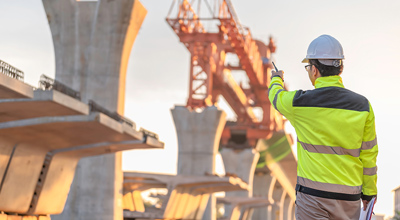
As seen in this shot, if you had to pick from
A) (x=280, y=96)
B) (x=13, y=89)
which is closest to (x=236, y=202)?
(x=13, y=89)

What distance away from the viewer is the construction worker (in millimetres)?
5566

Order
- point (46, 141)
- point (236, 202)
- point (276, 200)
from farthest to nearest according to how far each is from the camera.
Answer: point (276, 200) < point (236, 202) < point (46, 141)

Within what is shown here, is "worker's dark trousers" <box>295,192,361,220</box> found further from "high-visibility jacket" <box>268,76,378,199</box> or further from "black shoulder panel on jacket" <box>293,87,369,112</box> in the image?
"black shoulder panel on jacket" <box>293,87,369,112</box>

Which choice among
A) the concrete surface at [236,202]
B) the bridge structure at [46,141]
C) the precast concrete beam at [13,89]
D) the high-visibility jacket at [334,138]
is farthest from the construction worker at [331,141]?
the concrete surface at [236,202]

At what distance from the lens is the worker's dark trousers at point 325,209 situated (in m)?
5.55

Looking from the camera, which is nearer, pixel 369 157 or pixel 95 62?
pixel 369 157

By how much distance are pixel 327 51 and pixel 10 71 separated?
17971 mm

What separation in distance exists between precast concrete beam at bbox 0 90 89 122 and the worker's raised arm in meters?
16.9

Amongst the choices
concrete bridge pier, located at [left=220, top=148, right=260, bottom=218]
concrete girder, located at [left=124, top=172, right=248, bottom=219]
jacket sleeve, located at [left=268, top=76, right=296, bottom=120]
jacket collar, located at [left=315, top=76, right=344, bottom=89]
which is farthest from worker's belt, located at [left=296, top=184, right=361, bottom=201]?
concrete bridge pier, located at [left=220, top=148, right=260, bottom=218]

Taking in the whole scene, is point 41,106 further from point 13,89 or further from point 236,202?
point 236,202

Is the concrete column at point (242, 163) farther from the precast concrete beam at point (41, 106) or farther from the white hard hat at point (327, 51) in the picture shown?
the white hard hat at point (327, 51)

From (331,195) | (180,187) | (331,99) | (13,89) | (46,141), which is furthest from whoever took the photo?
(180,187)

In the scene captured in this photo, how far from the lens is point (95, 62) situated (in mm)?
34906

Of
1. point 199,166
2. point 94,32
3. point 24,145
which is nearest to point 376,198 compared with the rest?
point 24,145
